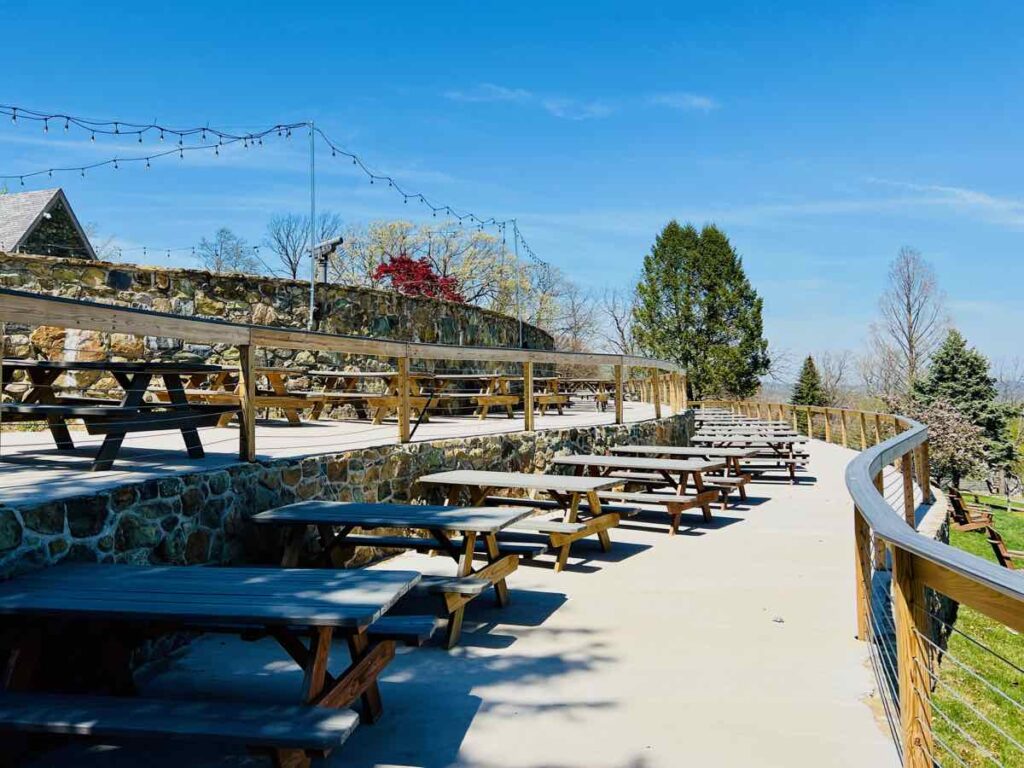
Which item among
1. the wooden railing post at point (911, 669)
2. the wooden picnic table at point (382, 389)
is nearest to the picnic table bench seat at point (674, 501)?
the wooden picnic table at point (382, 389)

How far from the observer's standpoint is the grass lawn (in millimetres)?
3748

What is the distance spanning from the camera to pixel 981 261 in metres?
37.7

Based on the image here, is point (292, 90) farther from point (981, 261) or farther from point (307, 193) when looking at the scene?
point (981, 261)

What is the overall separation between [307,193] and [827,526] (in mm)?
9215

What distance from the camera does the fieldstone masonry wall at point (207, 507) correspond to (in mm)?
3357

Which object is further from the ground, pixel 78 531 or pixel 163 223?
pixel 163 223

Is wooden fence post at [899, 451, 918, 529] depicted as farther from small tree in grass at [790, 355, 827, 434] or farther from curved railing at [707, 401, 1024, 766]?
small tree in grass at [790, 355, 827, 434]

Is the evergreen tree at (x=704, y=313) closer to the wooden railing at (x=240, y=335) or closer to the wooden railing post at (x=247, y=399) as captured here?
the wooden railing at (x=240, y=335)

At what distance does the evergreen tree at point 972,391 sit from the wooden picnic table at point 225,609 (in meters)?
27.3

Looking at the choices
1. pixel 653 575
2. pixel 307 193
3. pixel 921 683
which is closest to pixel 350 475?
pixel 653 575

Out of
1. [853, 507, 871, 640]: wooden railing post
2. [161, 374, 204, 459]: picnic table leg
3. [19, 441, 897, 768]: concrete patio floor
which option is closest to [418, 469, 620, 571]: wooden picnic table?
[19, 441, 897, 768]: concrete patio floor

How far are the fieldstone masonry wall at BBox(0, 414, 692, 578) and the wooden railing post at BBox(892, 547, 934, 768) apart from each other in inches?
133

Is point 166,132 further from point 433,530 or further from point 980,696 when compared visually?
point 980,696

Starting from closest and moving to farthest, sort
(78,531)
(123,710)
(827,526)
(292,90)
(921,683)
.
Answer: (921,683)
(123,710)
(78,531)
(827,526)
(292,90)
